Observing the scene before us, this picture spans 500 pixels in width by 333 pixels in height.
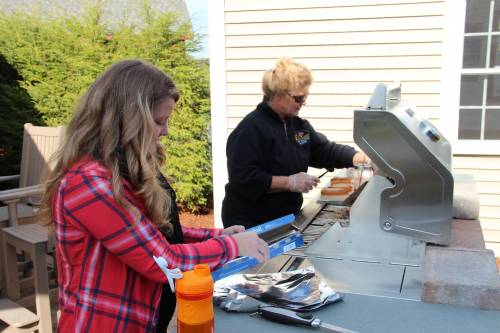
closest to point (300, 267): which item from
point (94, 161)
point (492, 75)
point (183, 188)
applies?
point (94, 161)

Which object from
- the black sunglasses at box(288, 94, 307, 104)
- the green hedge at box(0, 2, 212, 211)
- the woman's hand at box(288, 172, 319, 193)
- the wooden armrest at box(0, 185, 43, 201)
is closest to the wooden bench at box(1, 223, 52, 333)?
the wooden armrest at box(0, 185, 43, 201)

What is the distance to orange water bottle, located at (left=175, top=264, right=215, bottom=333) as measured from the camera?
1.01 m

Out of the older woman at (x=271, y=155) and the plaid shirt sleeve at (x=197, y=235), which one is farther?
the older woman at (x=271, y=155)

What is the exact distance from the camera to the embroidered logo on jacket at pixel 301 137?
8.81 feet

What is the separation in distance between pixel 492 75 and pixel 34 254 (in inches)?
172

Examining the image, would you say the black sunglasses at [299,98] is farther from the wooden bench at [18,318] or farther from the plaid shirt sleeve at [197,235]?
the wooden bench at [18,318]

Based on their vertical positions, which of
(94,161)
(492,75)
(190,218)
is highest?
(492,75)

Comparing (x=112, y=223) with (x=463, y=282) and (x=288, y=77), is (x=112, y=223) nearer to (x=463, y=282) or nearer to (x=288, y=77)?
(x=463, y=282)

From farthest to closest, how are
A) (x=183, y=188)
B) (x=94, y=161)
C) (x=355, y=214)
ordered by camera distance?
(x=183, y=188) < (x=355, y=214) < (x=94, y=161)

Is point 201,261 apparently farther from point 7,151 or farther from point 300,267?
point 7,151

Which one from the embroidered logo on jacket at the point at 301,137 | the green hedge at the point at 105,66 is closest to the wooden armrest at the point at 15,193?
the embroidered logo on jacket at the point at 301,137

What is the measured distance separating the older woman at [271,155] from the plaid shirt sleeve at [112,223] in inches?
47.3

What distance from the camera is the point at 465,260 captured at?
1584 millimetres

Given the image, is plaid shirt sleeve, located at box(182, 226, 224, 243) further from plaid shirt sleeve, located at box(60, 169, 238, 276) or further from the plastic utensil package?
plaid shirt sleeve, located at box(60, 169, 238, 276)
